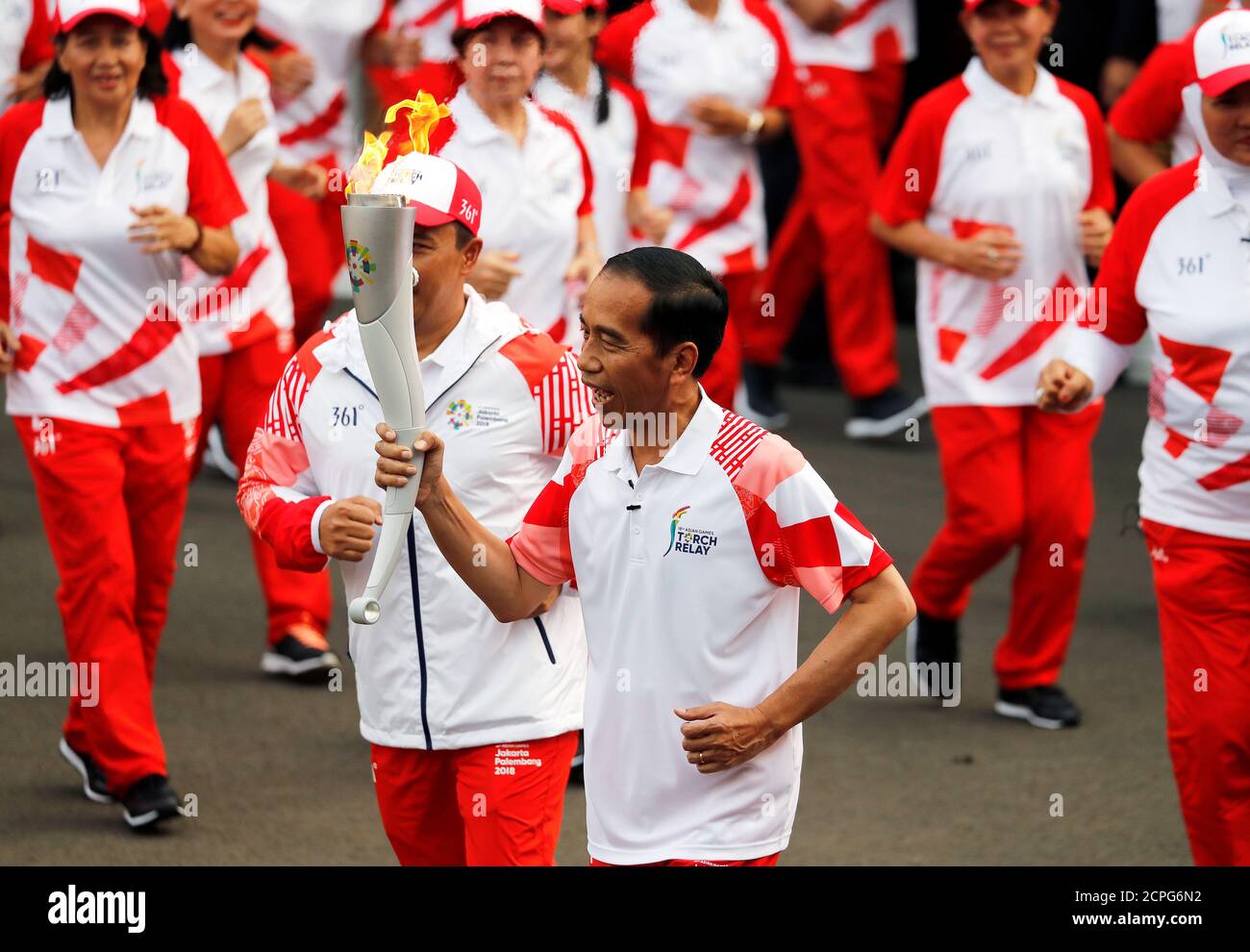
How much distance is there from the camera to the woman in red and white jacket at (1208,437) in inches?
170

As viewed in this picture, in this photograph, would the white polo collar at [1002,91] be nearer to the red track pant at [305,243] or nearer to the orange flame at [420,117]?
the red track pant at [305,243]

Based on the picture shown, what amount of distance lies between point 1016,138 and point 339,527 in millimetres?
3296

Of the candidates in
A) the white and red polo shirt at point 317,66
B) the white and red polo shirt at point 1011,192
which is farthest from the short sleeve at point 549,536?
the white and red polo shirt at point 317,66

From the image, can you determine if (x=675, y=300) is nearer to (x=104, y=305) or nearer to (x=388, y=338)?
(x=388, y=338)

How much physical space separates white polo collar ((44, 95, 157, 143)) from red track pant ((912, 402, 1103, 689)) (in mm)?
2462

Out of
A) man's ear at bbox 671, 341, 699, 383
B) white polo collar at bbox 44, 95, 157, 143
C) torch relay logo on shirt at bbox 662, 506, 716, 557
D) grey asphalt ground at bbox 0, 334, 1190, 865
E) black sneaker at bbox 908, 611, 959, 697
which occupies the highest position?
white polo collar at bbox 44, 95, 157, 143

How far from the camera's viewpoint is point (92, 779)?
5.53 meters

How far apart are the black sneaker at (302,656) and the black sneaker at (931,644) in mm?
1780

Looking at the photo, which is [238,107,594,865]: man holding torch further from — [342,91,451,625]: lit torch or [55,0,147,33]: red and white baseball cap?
[55,0,147,33]: red and white baseball cap

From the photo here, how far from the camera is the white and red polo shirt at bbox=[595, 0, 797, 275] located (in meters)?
7.85

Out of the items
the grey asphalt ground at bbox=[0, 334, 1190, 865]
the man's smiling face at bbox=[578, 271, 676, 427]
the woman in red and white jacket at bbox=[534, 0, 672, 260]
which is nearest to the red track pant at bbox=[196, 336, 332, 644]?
the grey asphalt ground at bbox=[0, 334, 1190, 865]

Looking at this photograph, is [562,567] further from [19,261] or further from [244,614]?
[244,614]

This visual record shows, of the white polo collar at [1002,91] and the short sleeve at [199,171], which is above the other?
the white polo collar at [1002,91]
